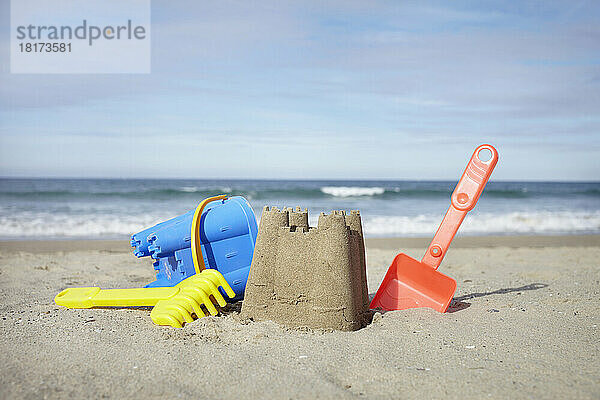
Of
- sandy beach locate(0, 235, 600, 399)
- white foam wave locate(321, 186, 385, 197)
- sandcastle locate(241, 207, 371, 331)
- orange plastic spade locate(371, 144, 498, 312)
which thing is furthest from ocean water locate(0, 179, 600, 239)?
sandcastle locate(241, 207, 371, 331)

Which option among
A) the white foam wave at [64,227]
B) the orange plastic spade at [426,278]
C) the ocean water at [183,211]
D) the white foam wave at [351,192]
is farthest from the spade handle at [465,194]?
the white foam wave at [351,192]

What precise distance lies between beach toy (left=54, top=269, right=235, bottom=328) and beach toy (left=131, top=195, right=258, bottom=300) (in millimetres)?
167

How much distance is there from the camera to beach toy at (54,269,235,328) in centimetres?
303

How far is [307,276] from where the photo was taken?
9.36 feet

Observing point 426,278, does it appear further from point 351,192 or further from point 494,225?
point 351,192

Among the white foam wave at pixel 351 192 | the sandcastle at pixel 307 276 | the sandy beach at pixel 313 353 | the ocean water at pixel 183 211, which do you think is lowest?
the white foam wave at pixel 351 192

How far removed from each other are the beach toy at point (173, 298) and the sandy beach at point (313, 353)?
3.2 inches

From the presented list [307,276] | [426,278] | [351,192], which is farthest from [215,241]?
[351,192]

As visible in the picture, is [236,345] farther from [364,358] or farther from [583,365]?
[583,365]

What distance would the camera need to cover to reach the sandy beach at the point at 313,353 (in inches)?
87.0

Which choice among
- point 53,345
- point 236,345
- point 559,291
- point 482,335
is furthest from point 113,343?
point 559,291

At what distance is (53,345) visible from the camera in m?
2.73

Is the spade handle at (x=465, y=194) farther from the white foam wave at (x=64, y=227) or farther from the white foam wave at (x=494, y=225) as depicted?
the white foam wave at (x=64, y=227)

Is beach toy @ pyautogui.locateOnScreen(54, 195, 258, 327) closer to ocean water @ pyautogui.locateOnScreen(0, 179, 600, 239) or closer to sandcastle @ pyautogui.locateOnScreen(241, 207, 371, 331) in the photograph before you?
sandcastle @ pyautogui.locateOnScreen(241, 207, 371, 331)
